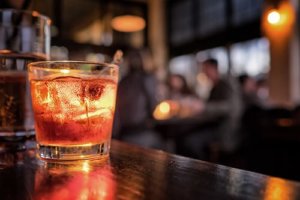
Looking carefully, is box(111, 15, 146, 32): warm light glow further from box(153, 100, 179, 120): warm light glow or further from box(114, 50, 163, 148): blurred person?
box(114, 50, 163, 148): blurred person

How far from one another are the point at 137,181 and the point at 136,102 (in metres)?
2.68

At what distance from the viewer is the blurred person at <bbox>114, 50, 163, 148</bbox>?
313 centimetres

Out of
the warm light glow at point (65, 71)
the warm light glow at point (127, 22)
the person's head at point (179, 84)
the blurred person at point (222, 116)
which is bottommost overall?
the blurred person at point (222, 116)

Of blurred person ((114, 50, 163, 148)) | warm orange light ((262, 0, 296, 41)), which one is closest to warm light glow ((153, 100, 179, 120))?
blurred person ((114, 50, 163, 148))

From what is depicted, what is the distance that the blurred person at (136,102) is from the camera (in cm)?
313

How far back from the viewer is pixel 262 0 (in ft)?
20.6

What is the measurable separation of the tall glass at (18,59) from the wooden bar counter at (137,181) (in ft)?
0.71

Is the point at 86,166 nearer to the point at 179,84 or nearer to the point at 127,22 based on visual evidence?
the point at 179,84

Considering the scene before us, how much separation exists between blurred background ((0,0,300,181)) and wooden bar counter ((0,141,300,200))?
0.81m

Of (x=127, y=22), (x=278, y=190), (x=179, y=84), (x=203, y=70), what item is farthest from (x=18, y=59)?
(x=127, y=22)

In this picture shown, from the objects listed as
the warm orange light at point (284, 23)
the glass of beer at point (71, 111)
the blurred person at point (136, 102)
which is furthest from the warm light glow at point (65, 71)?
the warm orange light at point (284, 23)

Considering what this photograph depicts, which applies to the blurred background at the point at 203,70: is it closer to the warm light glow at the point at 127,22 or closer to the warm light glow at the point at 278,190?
the warm light glow at the point at 127,22

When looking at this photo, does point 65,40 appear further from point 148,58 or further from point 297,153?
point 297,153

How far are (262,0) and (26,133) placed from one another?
20.1 feet
